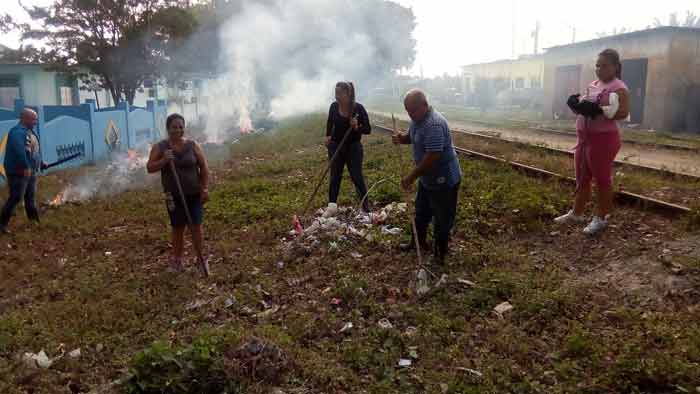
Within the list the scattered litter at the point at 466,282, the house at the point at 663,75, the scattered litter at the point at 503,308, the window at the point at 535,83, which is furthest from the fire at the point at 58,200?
the window at the point at 535,83

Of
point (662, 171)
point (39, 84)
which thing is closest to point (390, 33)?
point (39, 84)

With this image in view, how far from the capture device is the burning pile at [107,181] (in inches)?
397

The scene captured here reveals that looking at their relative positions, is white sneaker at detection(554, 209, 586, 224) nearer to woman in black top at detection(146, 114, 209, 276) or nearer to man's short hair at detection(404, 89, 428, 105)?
man's short hair at detection(404, 89, 428, 105)

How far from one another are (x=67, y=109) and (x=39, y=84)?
9.64 meters

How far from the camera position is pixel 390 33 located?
5034cm

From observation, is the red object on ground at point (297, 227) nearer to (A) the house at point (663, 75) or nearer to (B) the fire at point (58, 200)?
(B) the fire at point (58, 200)

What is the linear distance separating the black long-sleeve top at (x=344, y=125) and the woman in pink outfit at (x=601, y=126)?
2.40 m

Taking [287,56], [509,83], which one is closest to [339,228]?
[287,56]

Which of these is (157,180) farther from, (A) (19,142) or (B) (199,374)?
(B) (199,374)

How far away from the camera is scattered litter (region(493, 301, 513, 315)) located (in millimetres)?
4305

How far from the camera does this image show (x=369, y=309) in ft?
14.8

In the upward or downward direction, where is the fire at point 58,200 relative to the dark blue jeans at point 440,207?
downward

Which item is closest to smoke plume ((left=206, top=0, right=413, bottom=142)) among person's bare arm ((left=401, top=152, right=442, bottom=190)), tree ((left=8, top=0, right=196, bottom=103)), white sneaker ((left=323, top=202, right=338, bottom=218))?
tree ((left=8, top=0, right=196, bottom=103))

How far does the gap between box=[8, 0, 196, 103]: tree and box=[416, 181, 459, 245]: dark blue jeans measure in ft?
55.5
